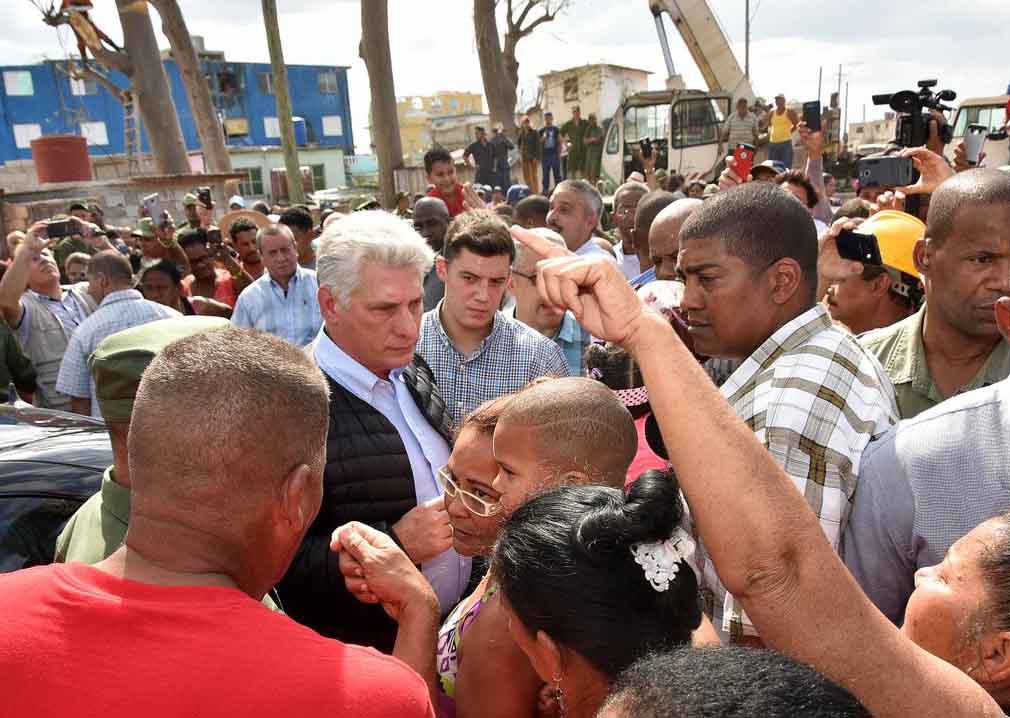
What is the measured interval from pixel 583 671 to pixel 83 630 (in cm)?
78

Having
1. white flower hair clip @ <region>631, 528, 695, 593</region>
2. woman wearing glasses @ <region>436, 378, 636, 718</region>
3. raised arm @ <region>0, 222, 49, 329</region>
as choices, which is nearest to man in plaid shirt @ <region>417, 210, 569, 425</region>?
woman wearing glasses @ <region>436, 378, 636, 718</region>

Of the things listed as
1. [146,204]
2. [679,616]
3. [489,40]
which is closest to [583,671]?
[679,616]

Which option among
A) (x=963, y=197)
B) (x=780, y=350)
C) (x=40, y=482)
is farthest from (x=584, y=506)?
(x=40, y=482)

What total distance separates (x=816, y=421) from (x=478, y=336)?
2.11 m

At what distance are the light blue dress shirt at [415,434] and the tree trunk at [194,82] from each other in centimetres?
1580

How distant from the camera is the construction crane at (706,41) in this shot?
20469 millimetres

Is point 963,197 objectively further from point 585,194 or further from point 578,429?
point 585,194

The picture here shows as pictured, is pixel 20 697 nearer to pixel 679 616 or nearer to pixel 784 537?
pixel 679 616

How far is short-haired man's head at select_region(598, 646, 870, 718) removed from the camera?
2.72 feet

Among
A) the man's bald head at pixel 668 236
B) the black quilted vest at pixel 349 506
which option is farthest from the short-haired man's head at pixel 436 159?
the black quilted vest at pixel 349 506

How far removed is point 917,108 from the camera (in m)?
4.62

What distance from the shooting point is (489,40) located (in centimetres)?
1805

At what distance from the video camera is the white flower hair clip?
426 cm

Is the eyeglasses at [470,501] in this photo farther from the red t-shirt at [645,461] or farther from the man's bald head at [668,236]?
the man's bald head at [668,236]
